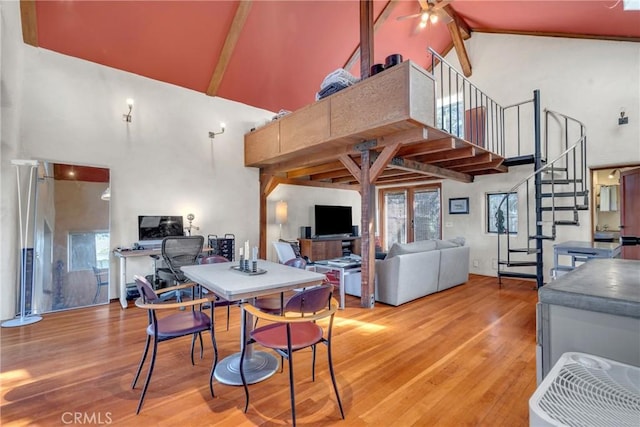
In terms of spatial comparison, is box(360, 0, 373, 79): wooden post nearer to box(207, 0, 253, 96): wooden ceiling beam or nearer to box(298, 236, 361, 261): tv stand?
box(207, 0, 253, 96): wooden ceiling beam

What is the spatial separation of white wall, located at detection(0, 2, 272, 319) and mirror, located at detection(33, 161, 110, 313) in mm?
181

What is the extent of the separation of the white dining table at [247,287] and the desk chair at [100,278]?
2.69 metres

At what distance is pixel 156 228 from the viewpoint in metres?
4.98

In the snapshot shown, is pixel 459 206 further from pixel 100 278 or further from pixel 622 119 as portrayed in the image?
pixel 100 278

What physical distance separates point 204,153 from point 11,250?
3043mm

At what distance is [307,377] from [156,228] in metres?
3.89

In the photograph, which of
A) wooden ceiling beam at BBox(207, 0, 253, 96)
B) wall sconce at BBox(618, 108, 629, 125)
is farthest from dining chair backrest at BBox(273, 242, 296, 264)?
wall sconce at BBox(618, 108, 629, 125)

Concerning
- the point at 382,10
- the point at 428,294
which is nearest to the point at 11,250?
the point at 428,294

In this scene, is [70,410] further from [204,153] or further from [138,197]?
[204,153]

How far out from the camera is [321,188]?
26.5ft

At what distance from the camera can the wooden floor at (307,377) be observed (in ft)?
6.23

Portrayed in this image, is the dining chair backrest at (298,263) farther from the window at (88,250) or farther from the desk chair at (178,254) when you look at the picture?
the window at (88,250)

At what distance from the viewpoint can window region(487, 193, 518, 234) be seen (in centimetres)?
604

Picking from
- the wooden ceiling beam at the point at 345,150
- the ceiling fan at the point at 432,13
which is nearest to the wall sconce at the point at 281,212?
the wooden ceiling beam at the point at 345,150
